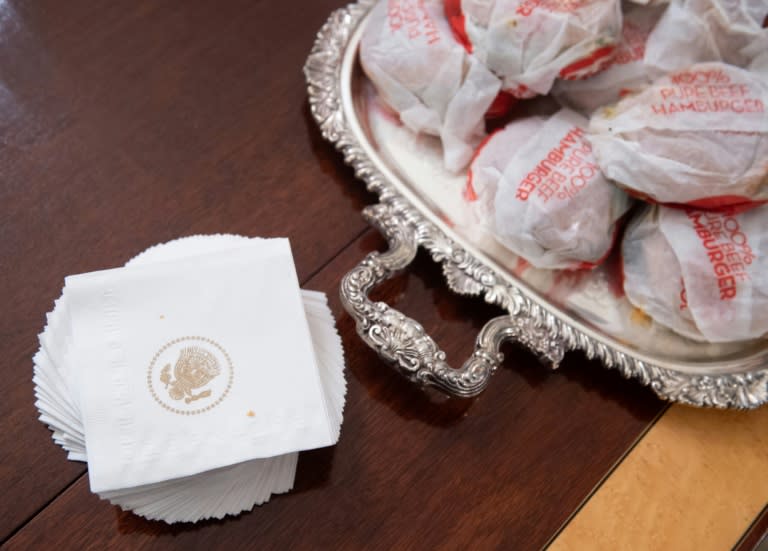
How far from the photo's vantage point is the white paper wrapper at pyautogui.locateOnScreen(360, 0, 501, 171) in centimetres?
76

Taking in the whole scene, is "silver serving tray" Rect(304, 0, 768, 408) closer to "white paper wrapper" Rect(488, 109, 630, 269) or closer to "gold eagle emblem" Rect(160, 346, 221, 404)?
"white paper wrapper" Rect(488, 109, 630, 269)

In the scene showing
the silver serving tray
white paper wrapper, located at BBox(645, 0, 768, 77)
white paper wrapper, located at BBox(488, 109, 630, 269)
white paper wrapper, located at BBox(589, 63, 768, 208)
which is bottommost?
the silver serving tray

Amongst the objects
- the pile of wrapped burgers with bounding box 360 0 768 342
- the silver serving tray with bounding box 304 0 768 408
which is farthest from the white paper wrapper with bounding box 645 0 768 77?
the silver serving tray with bounding box 304 0 768 408

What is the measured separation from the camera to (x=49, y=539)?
633mm

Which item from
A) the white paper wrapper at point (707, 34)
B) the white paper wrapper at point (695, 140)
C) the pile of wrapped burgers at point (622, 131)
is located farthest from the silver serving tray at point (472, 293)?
the white paper wrapper at point (707, 34)

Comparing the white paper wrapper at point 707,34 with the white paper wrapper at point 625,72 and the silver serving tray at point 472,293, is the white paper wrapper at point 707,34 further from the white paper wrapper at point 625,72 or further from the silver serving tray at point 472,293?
the silver serving tray at point 472,293

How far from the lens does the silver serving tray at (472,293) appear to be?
698mm

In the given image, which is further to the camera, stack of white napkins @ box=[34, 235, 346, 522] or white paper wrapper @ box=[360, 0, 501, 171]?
white paper wrapper @ box=[360, 0, 501, 171]

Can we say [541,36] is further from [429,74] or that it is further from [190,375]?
[190,375]

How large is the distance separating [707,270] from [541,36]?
312 millimetres

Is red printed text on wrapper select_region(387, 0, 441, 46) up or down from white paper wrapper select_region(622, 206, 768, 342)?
up

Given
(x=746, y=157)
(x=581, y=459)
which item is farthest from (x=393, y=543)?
(x=746, y=157)

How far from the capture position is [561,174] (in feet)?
2.38

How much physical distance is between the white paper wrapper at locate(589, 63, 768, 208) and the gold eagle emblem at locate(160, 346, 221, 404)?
1.54ft
